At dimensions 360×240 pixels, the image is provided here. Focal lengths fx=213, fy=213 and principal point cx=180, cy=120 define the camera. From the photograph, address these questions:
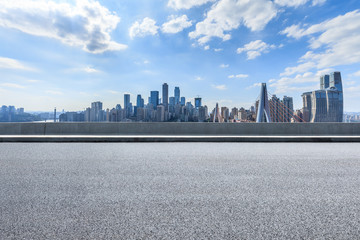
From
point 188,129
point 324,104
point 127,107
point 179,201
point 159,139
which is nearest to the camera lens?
point 179,201

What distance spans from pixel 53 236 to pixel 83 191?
142cm

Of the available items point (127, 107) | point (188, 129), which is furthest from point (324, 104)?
point (188, 129)

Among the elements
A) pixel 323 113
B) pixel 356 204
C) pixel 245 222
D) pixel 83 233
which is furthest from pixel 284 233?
pixel 323 113

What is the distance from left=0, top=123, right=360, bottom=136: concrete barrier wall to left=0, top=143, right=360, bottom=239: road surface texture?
7434 millimetres

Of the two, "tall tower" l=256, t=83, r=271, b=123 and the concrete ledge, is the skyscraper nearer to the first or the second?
"tall tower" l=256, t=83, r=271, b=123

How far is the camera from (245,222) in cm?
269

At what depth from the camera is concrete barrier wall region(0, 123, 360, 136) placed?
13.1 meters

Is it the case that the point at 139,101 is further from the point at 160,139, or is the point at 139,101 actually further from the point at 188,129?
the point at 160,139

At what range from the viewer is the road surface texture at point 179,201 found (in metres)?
2.51

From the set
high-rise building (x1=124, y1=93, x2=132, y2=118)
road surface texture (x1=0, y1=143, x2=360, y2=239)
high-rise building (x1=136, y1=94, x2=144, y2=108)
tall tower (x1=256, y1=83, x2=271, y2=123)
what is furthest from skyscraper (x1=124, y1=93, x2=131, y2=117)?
road surface texture (x1=0, y1=143, x2=360, y2=239)

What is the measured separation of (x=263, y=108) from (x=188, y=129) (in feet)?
49.6

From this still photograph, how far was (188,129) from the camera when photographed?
13.5m

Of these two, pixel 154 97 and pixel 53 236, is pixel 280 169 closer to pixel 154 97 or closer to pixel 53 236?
pixel 53 236

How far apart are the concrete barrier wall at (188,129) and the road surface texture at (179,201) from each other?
7.43 metres
